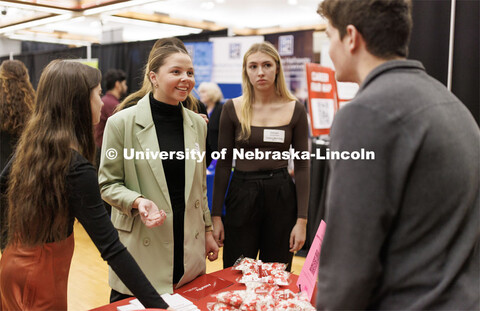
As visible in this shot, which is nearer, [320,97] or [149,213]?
[149,213]

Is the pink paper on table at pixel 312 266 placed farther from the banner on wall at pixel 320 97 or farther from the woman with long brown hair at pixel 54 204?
the banner on wall at pixel 320 97

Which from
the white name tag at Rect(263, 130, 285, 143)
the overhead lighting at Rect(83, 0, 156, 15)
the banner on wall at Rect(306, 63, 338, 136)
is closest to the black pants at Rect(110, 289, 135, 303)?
the white name tag at Rect(263, 130, 285, 143)

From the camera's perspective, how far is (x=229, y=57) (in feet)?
18.3

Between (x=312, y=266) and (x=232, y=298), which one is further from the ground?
(x=312, y=266)

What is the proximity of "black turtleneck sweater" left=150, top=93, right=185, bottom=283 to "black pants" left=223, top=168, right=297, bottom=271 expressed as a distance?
51 centimetres

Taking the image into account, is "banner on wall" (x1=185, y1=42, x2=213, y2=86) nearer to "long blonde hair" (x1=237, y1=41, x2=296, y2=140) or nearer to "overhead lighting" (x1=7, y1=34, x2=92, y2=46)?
"long blonde hair" (x1=237, y1=41, x2=296, y2=140)

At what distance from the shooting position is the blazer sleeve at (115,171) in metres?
1.64

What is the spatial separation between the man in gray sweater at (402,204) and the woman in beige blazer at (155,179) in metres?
0.94

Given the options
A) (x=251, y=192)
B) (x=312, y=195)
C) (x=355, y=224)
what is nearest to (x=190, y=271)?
(x=251, y=192)

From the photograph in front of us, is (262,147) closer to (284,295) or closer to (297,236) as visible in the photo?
(297,236)

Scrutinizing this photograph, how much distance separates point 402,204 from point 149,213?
1001mm

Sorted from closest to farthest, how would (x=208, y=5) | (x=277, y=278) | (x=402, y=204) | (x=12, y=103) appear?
1. (x=402, y=204)
2. (x=277, y=278)
3. (x=12, y=103)
4. (x=208, y=5)

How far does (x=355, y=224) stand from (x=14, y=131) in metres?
3.32

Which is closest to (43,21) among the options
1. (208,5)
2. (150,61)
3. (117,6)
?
(117,6)
